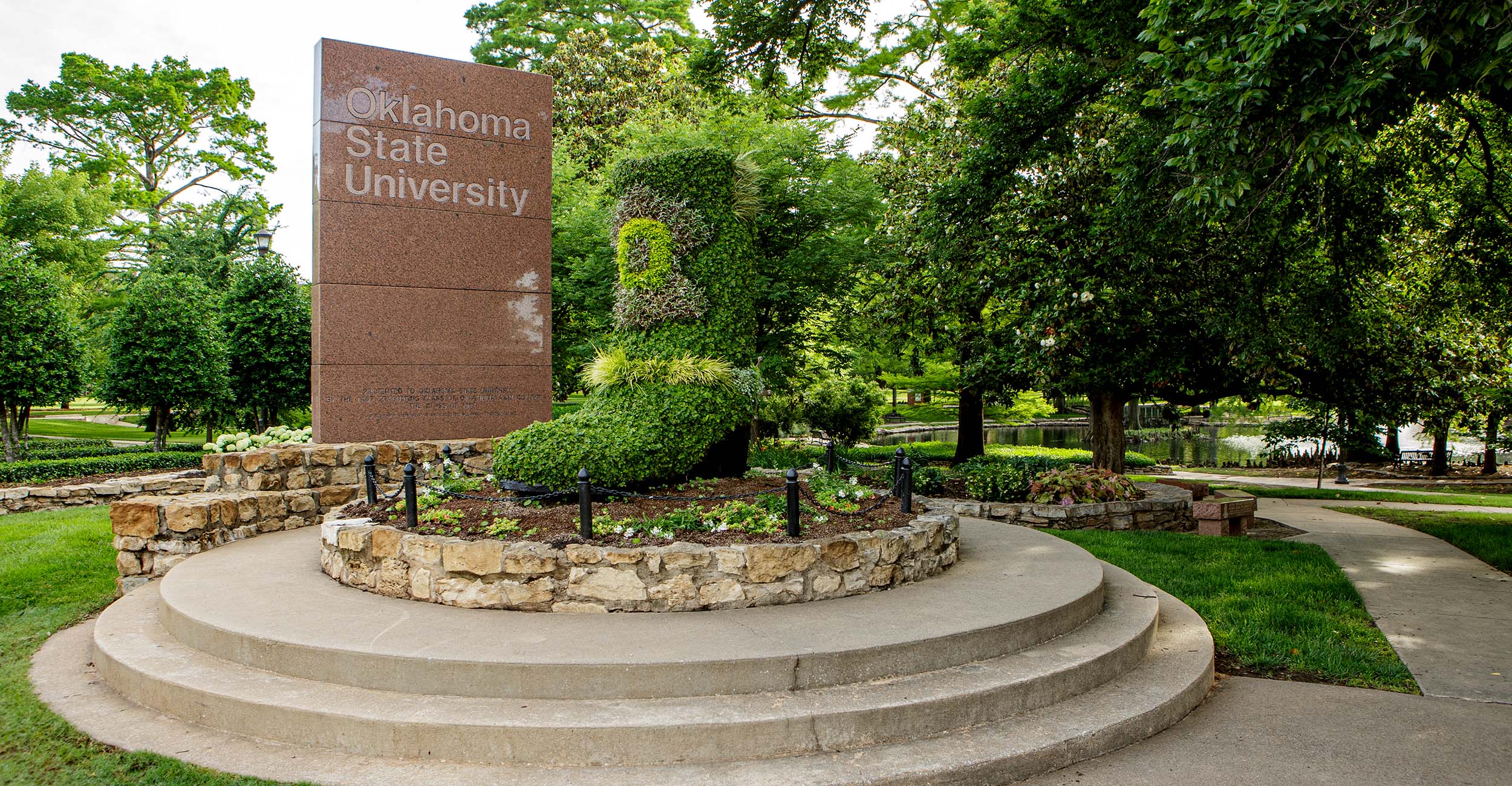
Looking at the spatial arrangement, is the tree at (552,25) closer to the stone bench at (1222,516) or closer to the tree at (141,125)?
the tree at (141,125)

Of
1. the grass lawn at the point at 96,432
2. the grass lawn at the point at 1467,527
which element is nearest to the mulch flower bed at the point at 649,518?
the grass lawn at the point at 1467,527

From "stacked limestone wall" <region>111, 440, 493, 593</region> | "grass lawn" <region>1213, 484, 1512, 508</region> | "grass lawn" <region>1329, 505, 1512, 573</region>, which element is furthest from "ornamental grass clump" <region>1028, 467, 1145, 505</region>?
"stacked limestone wall" <region>111, 440, 493, 593</region>

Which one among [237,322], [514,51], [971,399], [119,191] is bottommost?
[971,399]

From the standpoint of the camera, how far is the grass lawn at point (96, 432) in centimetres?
2666

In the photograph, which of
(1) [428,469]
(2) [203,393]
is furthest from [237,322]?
(1) [428,469]

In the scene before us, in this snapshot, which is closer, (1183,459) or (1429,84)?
(1429,84)

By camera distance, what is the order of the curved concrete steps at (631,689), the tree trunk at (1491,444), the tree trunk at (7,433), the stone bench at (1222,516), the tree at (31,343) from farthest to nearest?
the tree trunk at (1491,444)
the tree trunk at (7,433)
the tree at (31,343)
the stone bench at (1222,516)
the curved concrete steps at (631,689)

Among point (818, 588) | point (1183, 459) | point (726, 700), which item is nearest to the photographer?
point (726, 700)

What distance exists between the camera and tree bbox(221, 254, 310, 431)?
16.8 meters

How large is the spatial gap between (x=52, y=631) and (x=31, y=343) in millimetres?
12093

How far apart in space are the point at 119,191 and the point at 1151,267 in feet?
121

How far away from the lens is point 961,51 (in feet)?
37.8

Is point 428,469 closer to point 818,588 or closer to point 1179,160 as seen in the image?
point 818,588

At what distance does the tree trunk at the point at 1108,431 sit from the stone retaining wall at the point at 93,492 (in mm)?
15509
